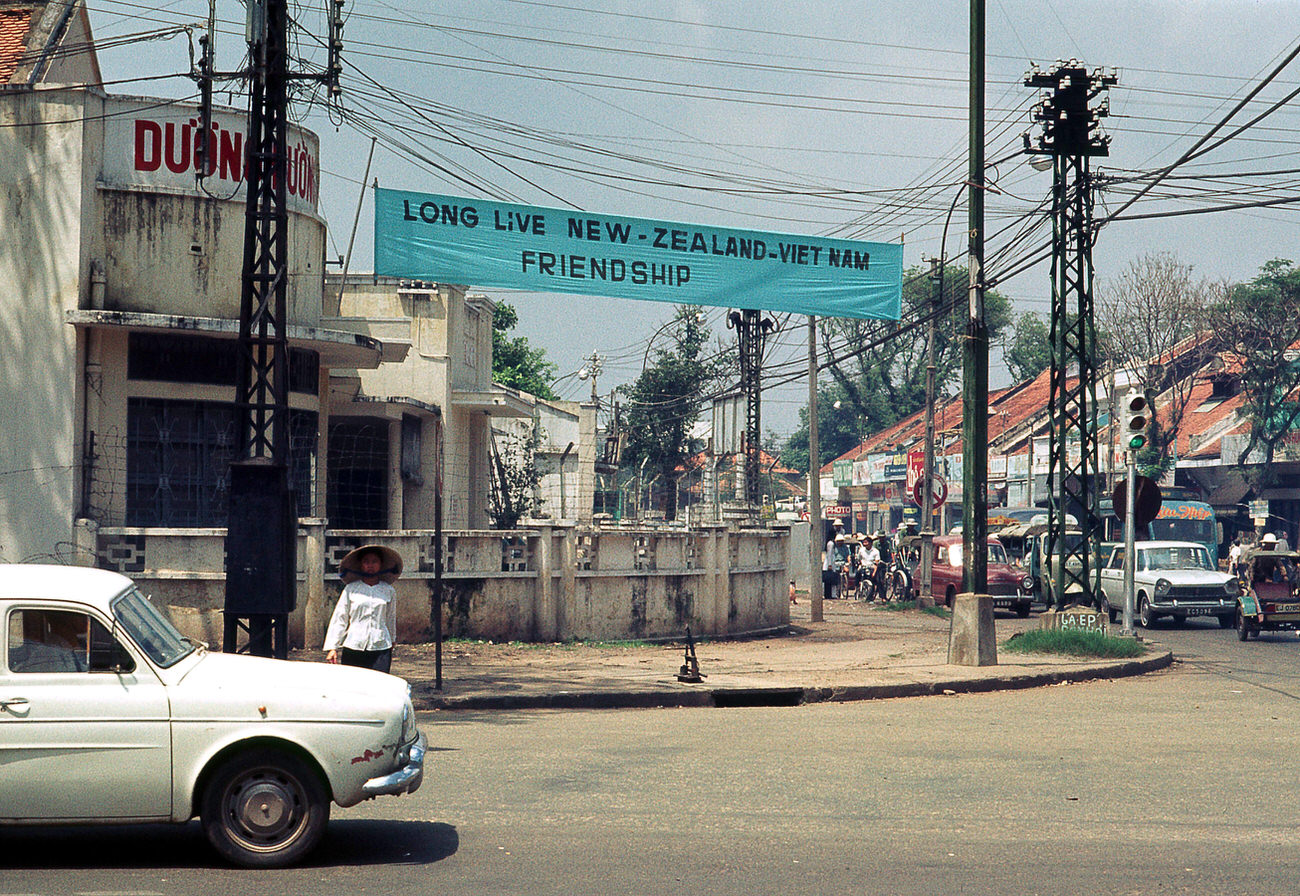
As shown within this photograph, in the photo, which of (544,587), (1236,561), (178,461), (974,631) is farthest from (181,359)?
(1236,561)

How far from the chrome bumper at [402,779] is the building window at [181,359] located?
11.7 metres

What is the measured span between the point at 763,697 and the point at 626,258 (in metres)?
6.76

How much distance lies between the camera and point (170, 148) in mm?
18172

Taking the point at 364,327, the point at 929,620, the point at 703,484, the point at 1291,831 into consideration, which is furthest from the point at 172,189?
the point at 929,620

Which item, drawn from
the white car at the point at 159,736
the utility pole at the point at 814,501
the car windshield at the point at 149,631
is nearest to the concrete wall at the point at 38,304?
the car windshield at the point at 149,631

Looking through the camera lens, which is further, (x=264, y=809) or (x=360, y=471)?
(x=360, y=471)

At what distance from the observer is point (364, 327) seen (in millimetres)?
22578

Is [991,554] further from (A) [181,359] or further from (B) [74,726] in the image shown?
(B) [74,726]

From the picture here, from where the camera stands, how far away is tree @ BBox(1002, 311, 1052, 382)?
84.9 m

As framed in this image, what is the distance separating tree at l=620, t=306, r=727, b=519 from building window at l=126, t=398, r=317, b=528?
3328 centimetres

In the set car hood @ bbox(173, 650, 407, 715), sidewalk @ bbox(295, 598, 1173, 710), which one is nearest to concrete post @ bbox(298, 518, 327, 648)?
sidewalk @ bbox(295, 598, 1173, 710)

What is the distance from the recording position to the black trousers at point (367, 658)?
10.4m

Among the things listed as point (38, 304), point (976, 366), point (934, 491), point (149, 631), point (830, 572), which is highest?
point (38, 304)

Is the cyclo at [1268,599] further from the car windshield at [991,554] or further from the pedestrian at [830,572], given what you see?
the pedestrian at [830,572]
